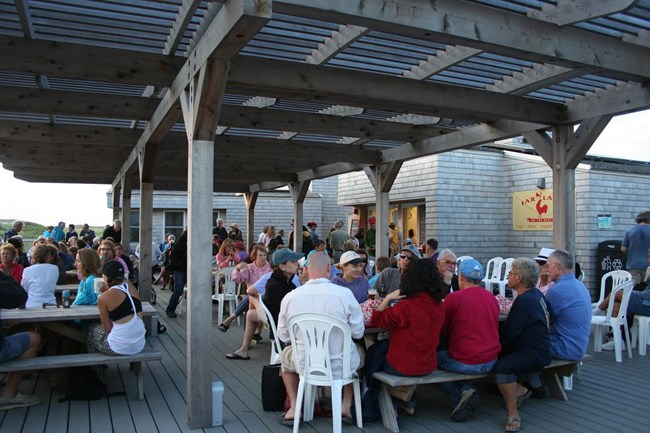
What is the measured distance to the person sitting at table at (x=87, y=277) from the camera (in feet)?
16.4

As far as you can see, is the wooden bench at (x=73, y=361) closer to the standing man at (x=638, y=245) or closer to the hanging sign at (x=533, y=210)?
the standing man at (x=638, y=245)

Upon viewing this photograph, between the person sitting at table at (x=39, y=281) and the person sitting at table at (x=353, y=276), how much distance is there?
2.67 m

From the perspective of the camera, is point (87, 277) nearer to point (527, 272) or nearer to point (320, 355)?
point (320, 355)

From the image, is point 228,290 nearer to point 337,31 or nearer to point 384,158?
point 384,158

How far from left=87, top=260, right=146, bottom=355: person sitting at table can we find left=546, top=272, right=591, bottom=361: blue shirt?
323 cm

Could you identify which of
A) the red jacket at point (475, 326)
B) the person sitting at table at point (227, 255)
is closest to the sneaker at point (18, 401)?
the red jacket at point (475, 326)

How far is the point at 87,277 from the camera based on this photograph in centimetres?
511

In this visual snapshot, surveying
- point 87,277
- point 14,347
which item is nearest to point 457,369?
point 14,347

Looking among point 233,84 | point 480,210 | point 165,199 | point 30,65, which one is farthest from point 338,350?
point 165,199

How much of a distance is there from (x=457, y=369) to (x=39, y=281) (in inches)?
150

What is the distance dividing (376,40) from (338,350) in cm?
255

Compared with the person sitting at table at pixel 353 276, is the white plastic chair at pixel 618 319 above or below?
below

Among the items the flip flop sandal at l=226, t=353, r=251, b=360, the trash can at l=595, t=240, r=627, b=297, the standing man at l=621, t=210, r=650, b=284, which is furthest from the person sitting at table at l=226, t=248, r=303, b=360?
the trash can at l=595, t=240, r=627, b=297

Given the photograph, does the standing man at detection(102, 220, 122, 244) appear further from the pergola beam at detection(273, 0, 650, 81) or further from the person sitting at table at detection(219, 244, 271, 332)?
the pergola beam at detection(273, 0, 650, 81)
